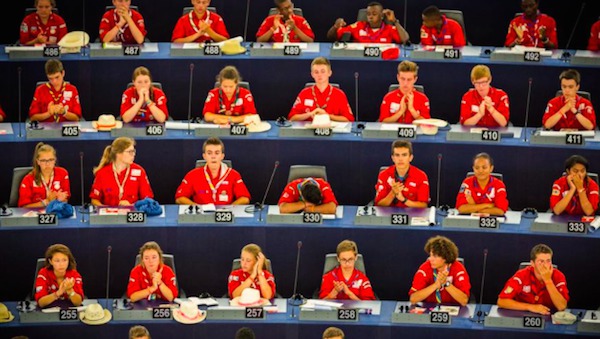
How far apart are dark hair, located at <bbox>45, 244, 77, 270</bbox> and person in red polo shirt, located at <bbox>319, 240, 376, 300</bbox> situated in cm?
184

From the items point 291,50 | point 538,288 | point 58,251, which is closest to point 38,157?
point 58,251

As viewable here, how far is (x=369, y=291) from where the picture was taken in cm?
1052

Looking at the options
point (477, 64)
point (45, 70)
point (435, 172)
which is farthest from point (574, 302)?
point (45, 70)

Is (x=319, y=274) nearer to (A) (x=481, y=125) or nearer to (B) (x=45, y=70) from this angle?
(A) (x=481, y=125)

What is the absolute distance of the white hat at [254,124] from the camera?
39.2ft

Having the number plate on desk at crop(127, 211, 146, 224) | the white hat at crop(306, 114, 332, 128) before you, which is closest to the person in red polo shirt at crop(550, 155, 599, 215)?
the white hat at crop(306, 114, 332, 128)

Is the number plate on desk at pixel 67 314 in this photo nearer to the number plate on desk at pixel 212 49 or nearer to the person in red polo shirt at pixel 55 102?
the person in red polo shirt at pixel 55 102

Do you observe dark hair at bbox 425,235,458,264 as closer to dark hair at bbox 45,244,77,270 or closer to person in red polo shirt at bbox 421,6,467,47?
dark hair at bbox 45,244,77,270

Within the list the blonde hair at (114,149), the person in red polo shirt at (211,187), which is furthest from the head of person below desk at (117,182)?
the person in red polo shirt at (211,187)

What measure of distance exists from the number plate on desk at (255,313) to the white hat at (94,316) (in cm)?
99

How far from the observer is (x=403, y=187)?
11.2 meters

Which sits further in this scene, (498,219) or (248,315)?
(498,219)

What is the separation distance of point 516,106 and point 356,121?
1501 millimetres

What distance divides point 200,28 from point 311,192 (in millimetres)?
2800
